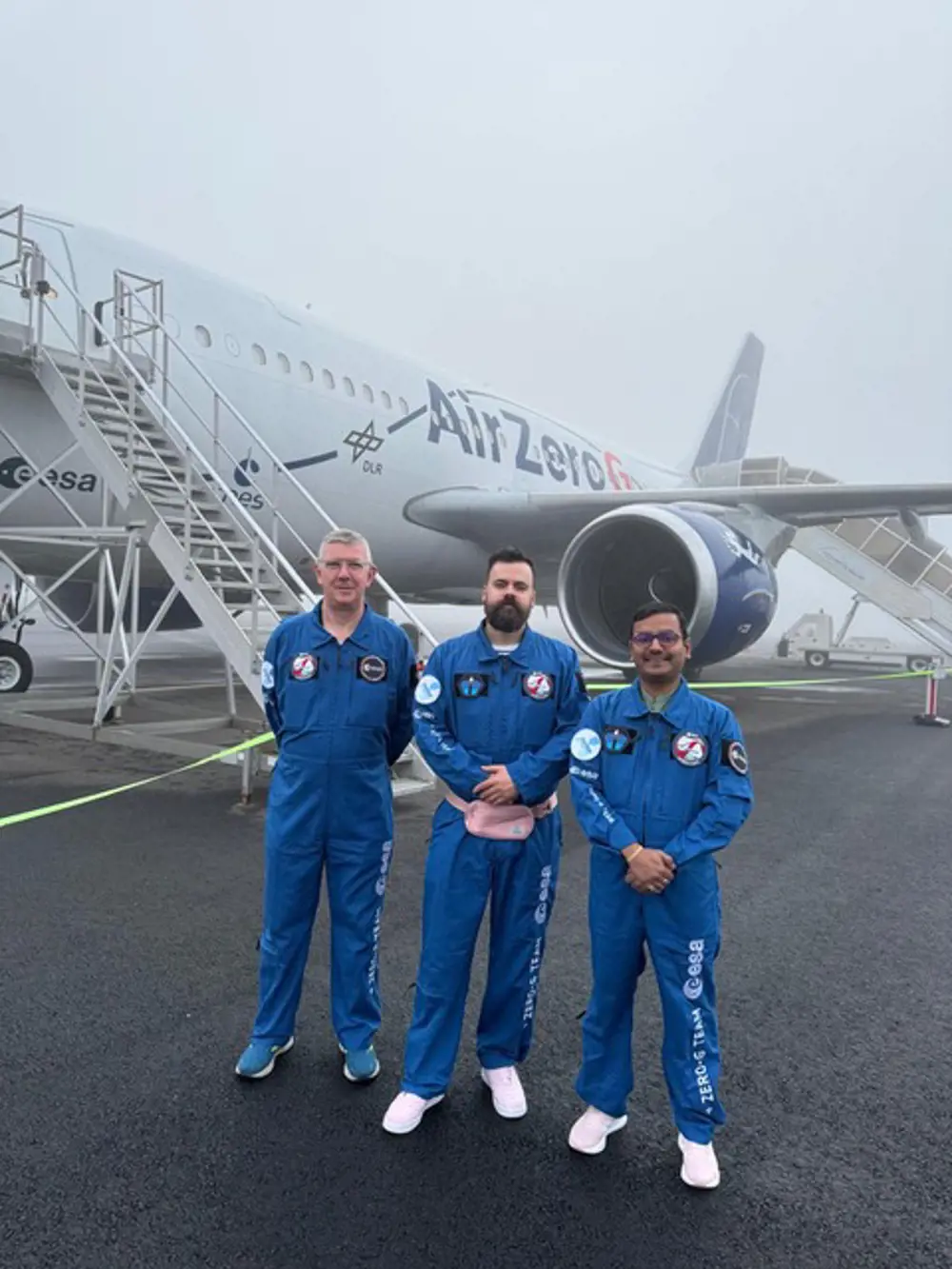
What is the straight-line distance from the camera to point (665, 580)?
8.80m

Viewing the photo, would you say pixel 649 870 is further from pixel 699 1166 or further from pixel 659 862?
pixel 699 1166

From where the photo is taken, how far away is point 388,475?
10.1 meters

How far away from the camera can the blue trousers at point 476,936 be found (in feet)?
7.98

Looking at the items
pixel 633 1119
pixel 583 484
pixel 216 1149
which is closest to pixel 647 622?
pixel 633 1119

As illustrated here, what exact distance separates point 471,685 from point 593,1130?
1.15 metres

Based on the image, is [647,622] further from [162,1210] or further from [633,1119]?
[162,1210]

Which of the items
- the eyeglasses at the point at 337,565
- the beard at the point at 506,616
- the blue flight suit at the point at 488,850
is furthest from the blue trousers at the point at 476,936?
the eyeglasses at the point at 337,565

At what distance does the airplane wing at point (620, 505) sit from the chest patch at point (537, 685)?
6.22 m

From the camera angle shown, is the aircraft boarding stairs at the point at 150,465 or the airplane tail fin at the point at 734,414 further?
the airplane tail fin at the point at 734,414

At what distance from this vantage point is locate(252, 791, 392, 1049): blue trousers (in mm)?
2582

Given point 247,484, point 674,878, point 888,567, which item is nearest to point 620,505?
point 247,484

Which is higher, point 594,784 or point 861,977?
point 594,784

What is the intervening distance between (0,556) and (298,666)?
6.53 m

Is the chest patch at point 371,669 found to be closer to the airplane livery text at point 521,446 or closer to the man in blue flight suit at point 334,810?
the man in blue flight suit at point 334,810
